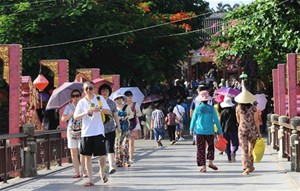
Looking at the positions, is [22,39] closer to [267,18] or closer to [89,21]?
[89,21]

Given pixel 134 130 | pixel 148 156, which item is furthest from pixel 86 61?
pixel 134 130

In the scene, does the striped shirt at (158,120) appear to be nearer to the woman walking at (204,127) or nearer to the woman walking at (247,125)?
the woman walking at (204,127)

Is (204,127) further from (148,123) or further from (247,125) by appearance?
(148,123)

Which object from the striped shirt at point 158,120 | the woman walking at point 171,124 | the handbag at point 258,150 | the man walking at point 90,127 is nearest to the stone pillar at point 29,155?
the man walking at point 90,127

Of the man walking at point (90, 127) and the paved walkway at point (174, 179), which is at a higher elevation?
the man walking at point (90, 127)

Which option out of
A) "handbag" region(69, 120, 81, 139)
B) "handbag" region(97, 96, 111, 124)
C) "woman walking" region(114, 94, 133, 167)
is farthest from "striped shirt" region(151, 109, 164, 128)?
"handbag" region(97, 96, 111, 124)

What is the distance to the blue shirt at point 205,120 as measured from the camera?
1547cm

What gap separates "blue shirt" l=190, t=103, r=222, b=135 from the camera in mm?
15469

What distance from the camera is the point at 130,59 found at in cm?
3584

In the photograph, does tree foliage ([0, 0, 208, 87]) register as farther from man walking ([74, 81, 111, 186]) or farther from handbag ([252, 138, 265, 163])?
man walking ([74, 81, 111, 186])

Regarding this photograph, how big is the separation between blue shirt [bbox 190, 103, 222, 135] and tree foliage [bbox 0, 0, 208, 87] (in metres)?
17.6

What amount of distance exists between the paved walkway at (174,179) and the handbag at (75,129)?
0.86 m

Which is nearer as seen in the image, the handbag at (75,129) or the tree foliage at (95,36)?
the handbag at (75,129)

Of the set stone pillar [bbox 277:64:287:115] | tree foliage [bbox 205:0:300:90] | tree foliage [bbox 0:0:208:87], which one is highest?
tree foliage [bbox 0:0:208:87]
